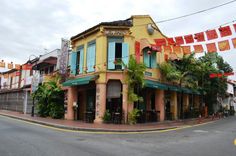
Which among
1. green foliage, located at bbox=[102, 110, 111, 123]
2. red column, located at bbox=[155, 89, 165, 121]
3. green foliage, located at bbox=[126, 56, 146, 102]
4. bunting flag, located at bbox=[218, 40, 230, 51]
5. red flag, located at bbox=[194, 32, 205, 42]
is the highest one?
red flag, located at bbox=[194, 32, 205, 42]

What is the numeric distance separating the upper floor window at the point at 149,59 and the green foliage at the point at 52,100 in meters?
9.41

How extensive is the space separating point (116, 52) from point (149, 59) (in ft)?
13.0

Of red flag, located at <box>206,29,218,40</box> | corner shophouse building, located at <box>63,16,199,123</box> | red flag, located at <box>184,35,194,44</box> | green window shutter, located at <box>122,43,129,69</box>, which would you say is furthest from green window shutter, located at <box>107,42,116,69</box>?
red flag, located at <box>206,29,218,40</box>

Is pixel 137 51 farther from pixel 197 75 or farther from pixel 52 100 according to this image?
pixel 52 100

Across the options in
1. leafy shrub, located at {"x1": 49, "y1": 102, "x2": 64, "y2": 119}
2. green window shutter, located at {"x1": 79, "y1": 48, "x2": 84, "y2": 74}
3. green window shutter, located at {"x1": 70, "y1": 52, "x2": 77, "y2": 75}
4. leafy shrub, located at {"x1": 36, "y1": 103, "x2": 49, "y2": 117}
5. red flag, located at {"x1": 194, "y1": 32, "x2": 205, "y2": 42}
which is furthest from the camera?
leafy shrub, located at {"x1": 36, "y1": 103, "x2": 49, "y2": 117}

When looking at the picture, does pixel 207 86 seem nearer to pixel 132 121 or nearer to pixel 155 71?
pixel 155 71

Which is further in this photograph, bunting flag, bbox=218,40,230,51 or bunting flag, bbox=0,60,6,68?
bunting flag, bbox=0,60,6,68

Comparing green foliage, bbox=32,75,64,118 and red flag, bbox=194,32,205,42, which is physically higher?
red flag, bbox=194,32,205,42

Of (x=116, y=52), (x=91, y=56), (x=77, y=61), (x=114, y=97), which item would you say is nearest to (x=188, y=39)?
(x=116, y=52)

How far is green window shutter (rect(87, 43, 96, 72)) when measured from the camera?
69.3 feet

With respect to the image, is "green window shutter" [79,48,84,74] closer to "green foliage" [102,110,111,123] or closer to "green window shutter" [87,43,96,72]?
"green window shutter" [87,43,96,72]

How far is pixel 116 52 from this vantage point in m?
20.4

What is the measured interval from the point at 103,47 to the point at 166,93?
9.27 meters

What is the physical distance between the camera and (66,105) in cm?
2331
